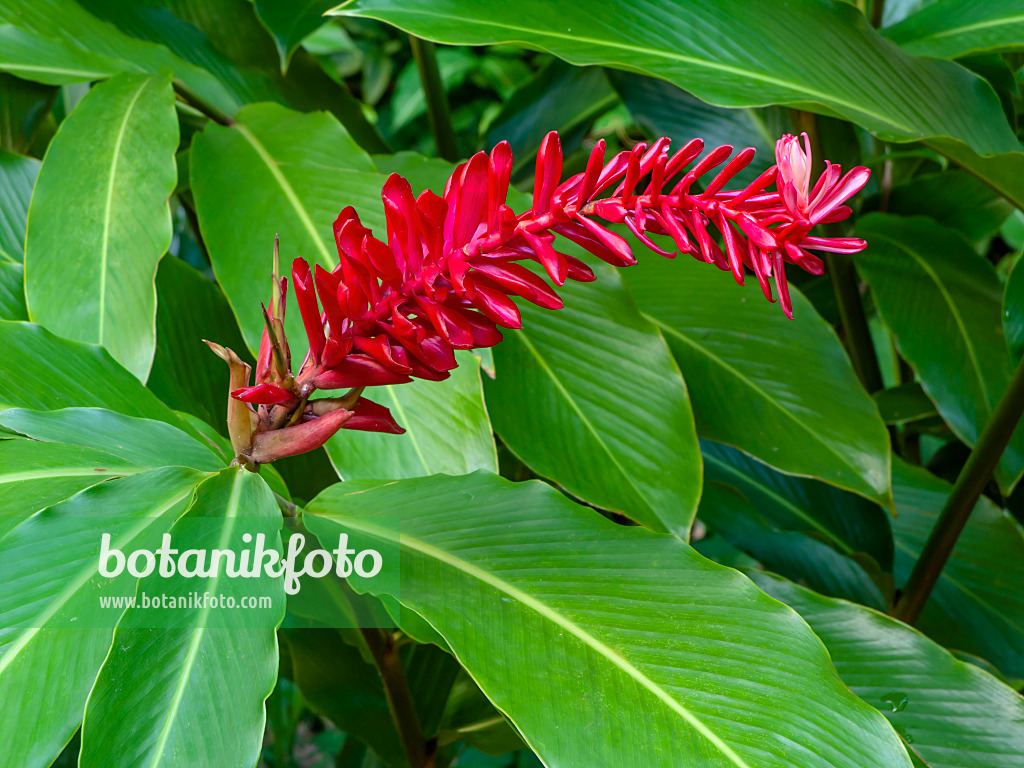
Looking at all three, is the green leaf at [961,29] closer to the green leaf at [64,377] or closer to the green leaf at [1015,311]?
the green leaf at [1015,311]

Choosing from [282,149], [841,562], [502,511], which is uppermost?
[282,149]

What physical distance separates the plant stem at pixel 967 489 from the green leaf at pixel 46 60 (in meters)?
0.85

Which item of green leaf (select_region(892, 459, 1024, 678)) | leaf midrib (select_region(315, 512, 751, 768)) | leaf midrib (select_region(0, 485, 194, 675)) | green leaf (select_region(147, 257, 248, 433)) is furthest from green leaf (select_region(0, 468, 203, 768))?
green leaf (select_region(892, 459, 1024, 678))

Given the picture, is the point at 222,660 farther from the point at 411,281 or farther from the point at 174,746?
the point at 411,281

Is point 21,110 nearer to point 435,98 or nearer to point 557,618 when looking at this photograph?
point 435,98

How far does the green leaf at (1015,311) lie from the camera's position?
0.64 meters

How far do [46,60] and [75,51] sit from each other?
0.10ft

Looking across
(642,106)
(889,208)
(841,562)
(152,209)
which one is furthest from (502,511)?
(889,208)

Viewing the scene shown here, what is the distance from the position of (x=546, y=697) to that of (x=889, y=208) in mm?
1004

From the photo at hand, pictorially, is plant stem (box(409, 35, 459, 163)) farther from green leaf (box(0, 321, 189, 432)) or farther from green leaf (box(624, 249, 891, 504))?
green leaf (box(0, 321, 189, 432))

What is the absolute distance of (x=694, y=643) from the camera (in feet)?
1.24

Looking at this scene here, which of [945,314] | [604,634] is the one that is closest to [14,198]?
[604,634]

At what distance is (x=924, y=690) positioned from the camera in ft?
1.91

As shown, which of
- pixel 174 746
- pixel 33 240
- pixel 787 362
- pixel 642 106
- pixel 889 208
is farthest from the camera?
pixel 889 208
